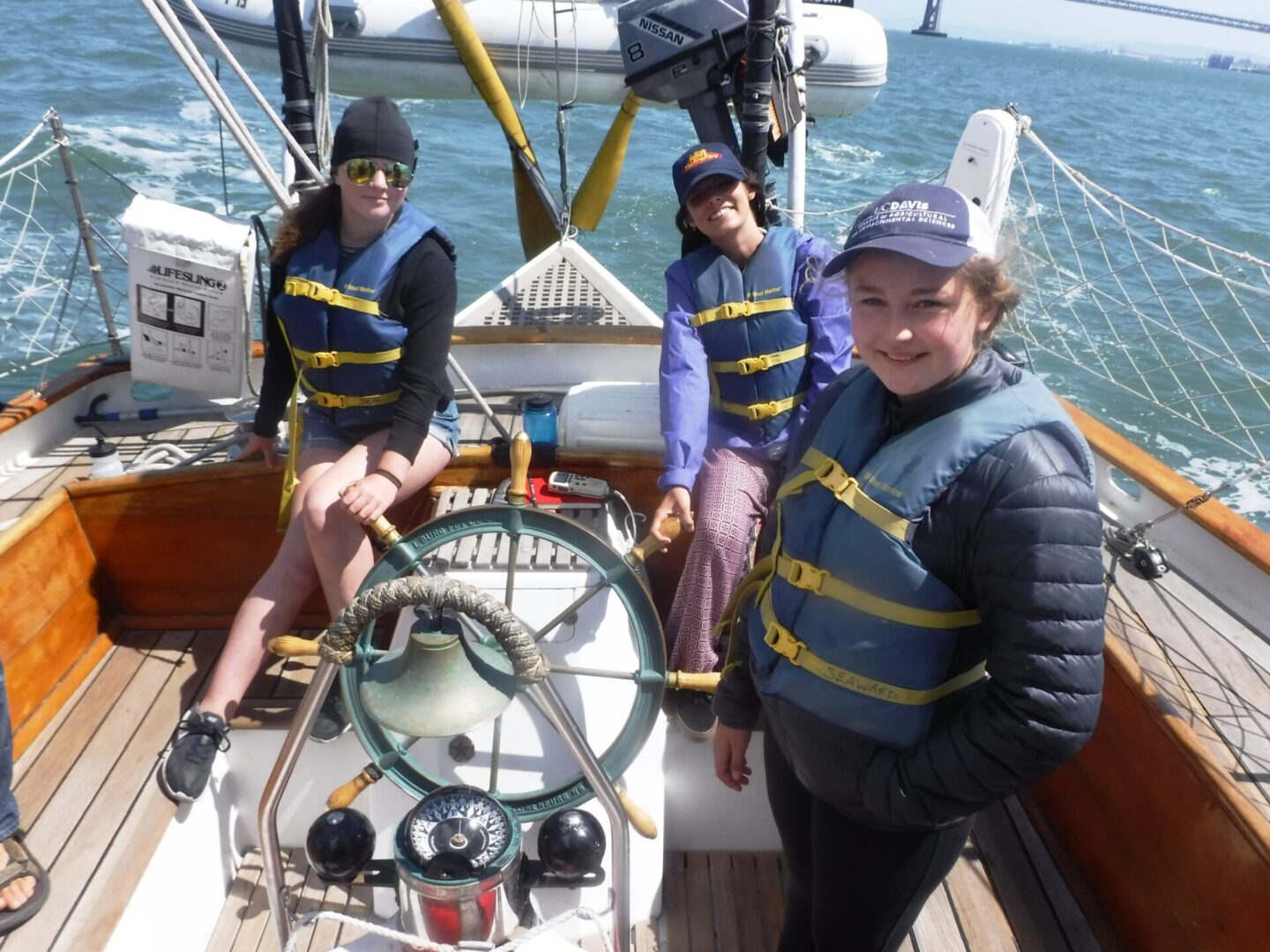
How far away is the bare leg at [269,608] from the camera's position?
1.82 m

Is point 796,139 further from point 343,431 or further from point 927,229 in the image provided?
point 927,229

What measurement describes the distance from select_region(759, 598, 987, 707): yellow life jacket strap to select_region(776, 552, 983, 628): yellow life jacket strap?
0.21 ft

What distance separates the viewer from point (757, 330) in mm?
1920

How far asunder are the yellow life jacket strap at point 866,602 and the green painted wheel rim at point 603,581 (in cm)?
45

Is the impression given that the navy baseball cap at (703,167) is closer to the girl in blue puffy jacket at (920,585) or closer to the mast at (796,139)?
the girl in blue puffy jacket at (920,585)

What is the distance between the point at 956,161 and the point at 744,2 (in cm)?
141

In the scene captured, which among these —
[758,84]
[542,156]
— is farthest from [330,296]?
[542,156]

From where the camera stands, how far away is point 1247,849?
133 centimetres

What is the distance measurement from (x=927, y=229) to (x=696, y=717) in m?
1.18

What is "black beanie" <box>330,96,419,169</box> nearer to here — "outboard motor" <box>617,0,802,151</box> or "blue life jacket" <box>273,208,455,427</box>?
"blue life jacket" <box>273,208,455,427</box>

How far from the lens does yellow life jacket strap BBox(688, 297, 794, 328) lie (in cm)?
190

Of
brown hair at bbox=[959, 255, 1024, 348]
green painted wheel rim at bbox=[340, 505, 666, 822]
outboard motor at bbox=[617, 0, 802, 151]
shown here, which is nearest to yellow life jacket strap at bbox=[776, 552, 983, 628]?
brown hair at bbox=[959, 255, 1024, 348]

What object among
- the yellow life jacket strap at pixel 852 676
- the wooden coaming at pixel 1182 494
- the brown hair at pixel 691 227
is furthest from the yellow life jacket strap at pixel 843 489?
the brown hair at pixel 691 227

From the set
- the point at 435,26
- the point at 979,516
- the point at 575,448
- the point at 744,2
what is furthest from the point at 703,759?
the point at 435,26
